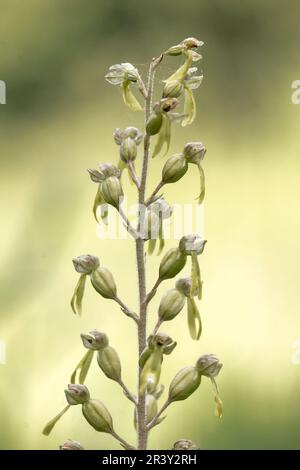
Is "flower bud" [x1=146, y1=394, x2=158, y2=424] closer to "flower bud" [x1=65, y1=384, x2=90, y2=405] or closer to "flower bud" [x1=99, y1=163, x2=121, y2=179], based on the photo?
"flower bud" [x1=65, y1=384, x2=90, y2=405]

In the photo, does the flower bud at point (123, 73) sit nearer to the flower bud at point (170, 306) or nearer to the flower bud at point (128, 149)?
the flower bud at point (128, 149)

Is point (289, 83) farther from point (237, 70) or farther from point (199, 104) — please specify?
point (199, 104)

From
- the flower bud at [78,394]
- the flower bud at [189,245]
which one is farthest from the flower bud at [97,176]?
the flower bud at [78,394]

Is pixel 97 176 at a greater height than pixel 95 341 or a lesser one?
greater

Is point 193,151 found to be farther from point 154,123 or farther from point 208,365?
point 208,365

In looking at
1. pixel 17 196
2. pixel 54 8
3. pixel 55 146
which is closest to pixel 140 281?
pixel 17 196

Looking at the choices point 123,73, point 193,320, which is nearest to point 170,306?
point 193,320
